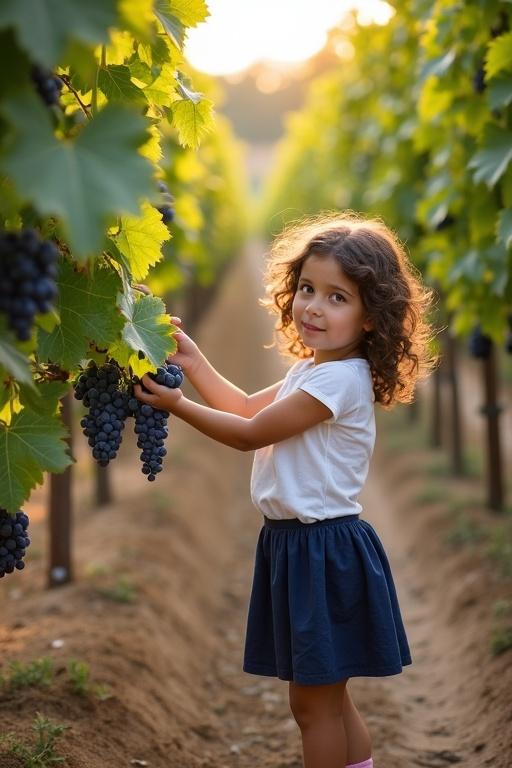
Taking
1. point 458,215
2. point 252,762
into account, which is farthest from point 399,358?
point 458,215

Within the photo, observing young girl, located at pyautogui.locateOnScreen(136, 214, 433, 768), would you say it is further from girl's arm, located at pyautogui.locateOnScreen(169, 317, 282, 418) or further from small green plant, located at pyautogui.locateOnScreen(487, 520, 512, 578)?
small green plant, located at pyautogui.locateOnScreen(487, 520, 512, 578)

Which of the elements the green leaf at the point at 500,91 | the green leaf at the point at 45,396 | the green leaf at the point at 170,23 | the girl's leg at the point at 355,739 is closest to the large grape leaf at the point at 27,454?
Answer: the green leaf at the point at 45,396

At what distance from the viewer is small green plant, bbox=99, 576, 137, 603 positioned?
516 centimetres

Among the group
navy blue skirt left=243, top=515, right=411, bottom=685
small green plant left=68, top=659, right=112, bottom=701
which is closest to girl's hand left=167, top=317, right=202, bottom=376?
navy blue skirt left=243, top=515, right=411, bottom=685

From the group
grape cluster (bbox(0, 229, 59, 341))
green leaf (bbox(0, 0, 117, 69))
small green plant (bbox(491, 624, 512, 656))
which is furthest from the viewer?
small green plant (bbox(491, 624, 512, 656))

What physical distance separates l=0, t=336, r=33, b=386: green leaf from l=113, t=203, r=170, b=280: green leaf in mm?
690

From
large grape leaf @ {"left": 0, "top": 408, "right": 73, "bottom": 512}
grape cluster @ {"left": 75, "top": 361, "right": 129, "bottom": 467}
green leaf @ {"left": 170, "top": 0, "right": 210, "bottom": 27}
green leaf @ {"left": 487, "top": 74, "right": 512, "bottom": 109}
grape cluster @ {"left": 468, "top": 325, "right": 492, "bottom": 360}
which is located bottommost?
large grape leaf @ {"left": 0, "top": 408, "right": 73, "bottom": 512}

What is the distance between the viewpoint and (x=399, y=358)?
3096 mm

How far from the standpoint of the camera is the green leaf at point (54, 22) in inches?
59.7

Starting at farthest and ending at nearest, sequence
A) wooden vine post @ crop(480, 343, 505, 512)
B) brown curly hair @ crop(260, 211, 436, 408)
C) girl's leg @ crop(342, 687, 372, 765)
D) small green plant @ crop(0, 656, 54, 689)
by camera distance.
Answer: wooden vine post @ crop(480, 343, 505, 512) < small green plant @ crop(0, 656, 54, 689) < girl's leg @ crop(342, 687, 372, 765) < brown curly hair @ crop(260, 211, 436, 408)

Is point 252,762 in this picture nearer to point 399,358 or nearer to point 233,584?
point 399,358

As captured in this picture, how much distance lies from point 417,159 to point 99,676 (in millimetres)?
5585

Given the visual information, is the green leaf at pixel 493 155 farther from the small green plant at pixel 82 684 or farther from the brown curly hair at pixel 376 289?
the small green plant at pixel 82 684

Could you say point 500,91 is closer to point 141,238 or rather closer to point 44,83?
point 141,238
